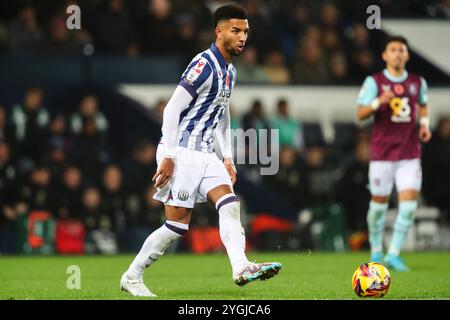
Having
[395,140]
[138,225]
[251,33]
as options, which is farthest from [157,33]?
[395,140]

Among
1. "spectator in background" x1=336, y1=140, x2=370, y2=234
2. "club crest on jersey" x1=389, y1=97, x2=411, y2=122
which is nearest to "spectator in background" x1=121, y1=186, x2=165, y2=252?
"spectator in background" x1=336, y1=140, x2=370, y2=234

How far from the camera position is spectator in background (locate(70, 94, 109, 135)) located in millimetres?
16906

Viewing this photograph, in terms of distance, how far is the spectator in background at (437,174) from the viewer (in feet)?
59.5

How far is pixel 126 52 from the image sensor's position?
61.6 ft

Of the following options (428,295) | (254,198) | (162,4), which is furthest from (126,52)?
(428,295)

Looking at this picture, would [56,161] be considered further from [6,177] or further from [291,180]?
[291,180]

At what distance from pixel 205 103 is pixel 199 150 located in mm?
371

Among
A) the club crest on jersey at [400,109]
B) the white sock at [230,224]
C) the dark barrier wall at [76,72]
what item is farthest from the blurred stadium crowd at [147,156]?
the white sock at [230,224]

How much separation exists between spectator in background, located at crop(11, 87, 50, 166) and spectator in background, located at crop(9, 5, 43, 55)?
52.7 inches

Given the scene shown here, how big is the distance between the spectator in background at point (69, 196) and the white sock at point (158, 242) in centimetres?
731

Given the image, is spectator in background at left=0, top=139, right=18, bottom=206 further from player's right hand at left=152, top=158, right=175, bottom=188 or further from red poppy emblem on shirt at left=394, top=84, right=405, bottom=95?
player's right hand at left=152, top=158, right=175, bottom=188

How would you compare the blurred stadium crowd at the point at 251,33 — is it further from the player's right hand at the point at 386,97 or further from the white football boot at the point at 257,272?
the white football boot at the point at 257,272

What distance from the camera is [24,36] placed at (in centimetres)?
1802

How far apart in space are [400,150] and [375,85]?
0.77 m
